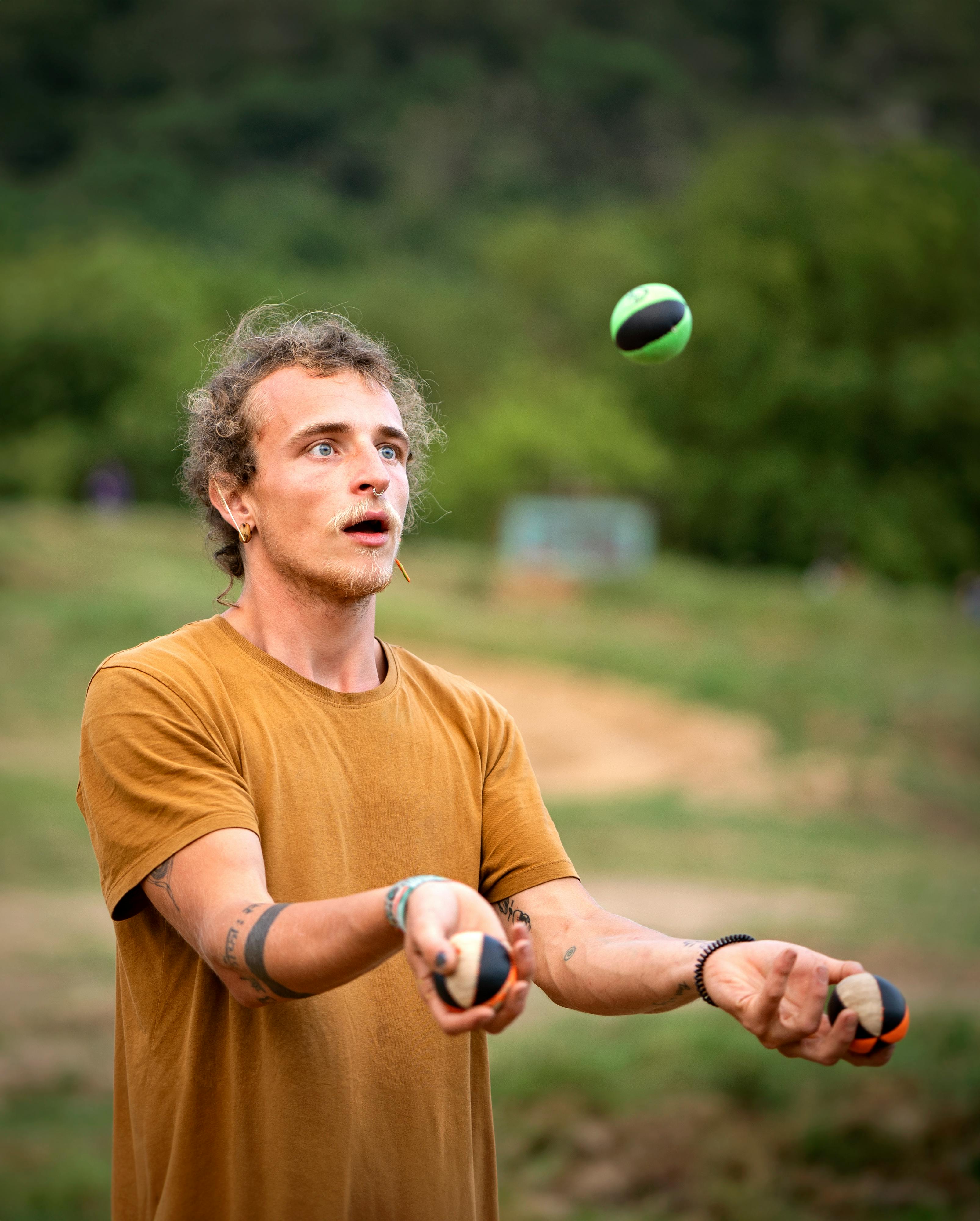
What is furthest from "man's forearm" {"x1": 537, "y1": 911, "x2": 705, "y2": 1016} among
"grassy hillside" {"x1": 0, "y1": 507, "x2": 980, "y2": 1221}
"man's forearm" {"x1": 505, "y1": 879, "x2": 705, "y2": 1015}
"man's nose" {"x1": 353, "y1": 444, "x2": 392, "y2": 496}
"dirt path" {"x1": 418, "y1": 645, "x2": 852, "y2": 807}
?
"dirt path" {"x1": 418, "y1": 645, "x2": 852, "y2": 807}

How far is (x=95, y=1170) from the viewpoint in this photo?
242 inches

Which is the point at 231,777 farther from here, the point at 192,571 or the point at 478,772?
the point at 192,571

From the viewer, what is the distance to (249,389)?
2494mm

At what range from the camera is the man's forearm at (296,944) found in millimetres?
Result: 1780

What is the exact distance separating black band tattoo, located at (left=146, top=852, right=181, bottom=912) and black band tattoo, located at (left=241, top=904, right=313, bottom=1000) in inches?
6.7

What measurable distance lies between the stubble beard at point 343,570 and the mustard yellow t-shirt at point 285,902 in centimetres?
15

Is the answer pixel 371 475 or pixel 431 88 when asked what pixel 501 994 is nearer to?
pixel 371 475

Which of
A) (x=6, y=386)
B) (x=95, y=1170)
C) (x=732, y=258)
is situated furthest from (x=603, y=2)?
(x=95, y=1170)

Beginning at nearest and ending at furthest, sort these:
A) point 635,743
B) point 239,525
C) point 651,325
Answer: point 239,525
point 651,325
point 635,743

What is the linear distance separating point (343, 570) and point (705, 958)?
881 millimetres

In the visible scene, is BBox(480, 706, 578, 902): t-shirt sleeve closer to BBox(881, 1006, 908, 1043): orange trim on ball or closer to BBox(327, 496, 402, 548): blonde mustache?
BBox(327, 496, 402, 548): blonde mustache

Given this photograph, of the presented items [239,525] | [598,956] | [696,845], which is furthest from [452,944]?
[696,845]

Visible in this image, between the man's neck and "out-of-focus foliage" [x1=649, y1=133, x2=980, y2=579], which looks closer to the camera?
the man's neck

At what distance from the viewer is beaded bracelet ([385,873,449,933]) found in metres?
1.73
